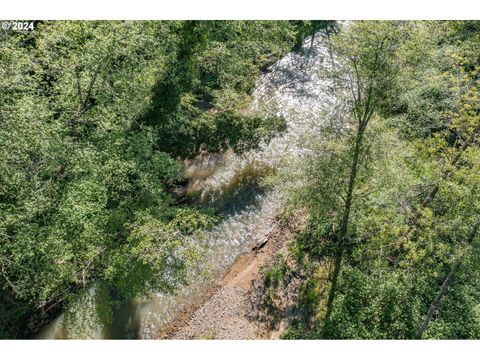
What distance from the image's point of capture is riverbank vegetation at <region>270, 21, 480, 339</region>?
16109mm

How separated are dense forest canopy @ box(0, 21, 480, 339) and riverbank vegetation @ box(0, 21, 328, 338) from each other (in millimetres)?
96

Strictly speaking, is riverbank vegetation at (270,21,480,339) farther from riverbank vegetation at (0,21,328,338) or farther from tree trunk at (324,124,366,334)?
riverbank vegetation at (0,21,328,338)

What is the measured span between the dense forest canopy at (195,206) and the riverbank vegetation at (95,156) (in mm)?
96

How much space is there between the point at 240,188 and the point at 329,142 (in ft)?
35.1

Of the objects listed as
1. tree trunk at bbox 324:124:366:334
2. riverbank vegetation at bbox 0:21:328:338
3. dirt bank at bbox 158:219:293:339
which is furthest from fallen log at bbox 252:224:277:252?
tree trunk at bbox 324:124:366:334

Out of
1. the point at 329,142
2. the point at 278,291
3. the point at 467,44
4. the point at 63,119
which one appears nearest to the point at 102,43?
the point at 63,119

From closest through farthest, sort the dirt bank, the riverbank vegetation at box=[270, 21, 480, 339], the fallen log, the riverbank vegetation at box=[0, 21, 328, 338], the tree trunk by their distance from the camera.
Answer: the riverbank vegetation at box=[270, 21, 480, 339] → the tree trunk → the riverbank vegetation at box=[0, 21, 328, 338] → the dirt bank → the fallen log

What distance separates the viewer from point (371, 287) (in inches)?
789

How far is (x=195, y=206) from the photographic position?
82.7 feet

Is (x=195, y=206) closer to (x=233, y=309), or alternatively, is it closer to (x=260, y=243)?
(x=260, y=243)

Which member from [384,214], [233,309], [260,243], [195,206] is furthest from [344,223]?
[195,206]

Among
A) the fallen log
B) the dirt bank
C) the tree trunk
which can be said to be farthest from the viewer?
the fallen log

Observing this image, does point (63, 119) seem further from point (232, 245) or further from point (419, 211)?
point (419, 211)

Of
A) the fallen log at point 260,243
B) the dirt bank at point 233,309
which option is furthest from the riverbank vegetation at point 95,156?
the fallen log at point 260,243
